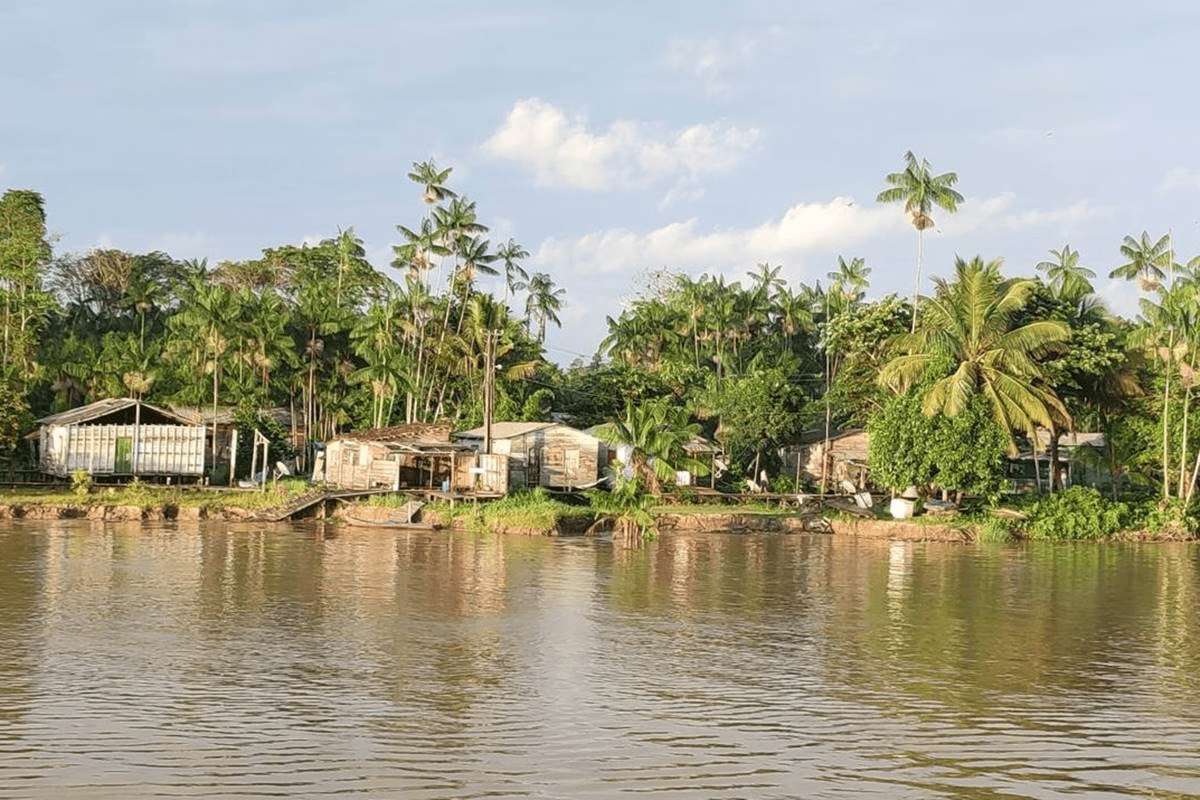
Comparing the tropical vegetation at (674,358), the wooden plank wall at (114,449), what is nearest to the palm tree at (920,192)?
the tropical vegetation at (674,358)

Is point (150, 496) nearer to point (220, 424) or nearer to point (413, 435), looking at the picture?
point (413, 435)

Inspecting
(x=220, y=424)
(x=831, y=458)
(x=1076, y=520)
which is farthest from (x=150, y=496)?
(x=1076, y=520)

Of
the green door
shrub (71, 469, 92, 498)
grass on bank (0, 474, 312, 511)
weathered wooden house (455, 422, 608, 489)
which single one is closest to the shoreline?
grass on bank (0, 474, 312, 511)

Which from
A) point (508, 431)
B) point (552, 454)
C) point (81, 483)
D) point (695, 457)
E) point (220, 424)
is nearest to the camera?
point (81, 483)

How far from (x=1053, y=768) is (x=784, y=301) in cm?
5841

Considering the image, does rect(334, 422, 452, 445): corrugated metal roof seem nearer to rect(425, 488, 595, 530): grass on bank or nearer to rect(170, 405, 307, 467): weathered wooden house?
rect(425, 488, 595, 530): grass on bank

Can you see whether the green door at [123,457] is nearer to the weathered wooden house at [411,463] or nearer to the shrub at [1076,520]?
the weathered wooden house at [411,463]

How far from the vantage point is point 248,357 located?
52.8 m

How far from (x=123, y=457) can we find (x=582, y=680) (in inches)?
1268

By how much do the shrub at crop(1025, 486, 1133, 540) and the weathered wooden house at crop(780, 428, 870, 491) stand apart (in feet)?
34.0

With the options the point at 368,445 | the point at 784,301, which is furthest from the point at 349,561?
the point at 784,301

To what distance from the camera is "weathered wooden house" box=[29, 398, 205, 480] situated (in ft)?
140

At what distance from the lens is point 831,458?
51406 mm

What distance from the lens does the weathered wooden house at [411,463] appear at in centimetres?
3978
